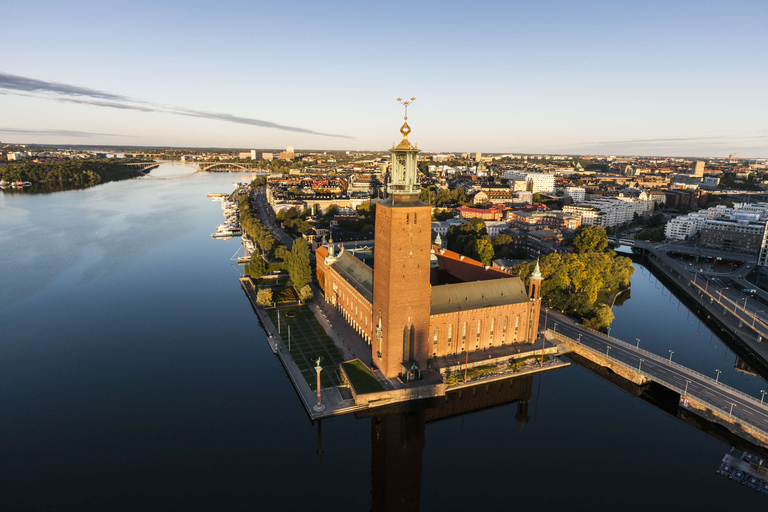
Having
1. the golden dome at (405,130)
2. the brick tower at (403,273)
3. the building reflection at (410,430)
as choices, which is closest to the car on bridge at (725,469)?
the building reflection at (410,430)

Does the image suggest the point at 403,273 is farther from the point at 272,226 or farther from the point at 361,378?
the point at 272,226

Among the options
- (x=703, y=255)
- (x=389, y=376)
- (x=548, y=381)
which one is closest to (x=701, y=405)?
(x=548, y=381)

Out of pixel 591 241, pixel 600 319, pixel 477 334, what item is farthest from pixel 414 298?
pixel 591 241

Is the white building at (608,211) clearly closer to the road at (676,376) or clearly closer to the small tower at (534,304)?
the road at (676,376)

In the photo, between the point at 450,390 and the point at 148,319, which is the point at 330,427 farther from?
the point at 148,319

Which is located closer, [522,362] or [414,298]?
[414,298]

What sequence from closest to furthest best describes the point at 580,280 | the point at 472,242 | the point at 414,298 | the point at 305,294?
the point at 414,298 → the point at 305,294 → the point at 580,280 → the point at 472,242

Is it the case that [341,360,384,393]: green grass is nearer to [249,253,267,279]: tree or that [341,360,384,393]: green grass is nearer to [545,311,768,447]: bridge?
[545,311,768,447]: bridge
